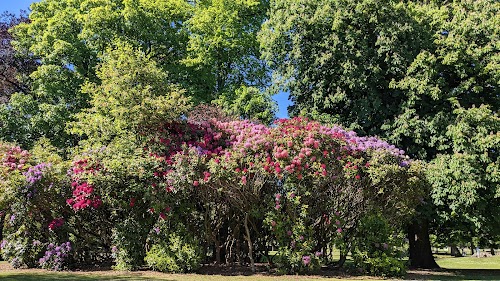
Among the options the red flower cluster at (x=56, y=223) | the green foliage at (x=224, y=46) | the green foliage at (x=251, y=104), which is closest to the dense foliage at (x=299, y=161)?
the red flower cluster at (x=56, y=223)

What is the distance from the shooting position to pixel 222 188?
11.4 meters

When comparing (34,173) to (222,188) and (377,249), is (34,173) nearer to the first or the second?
(222,188)

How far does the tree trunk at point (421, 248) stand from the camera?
17.2 metres

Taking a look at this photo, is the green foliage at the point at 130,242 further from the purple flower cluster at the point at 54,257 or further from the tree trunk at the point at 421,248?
the tree trunk at the point at 421,248

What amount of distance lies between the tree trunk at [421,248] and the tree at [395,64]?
0.15 feet

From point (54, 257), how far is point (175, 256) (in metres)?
3.38

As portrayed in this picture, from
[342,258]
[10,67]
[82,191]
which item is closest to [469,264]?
[342,258]

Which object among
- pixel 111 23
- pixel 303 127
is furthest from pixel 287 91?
pixel 111 23

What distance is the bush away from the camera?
11558 millimetres

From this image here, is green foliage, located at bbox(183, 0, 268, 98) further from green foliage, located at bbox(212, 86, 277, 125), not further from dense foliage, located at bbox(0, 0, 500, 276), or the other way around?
dense foliage, located at bbox(0, 0, 500, 276)

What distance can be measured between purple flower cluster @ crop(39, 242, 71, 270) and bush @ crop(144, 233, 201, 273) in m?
2.36

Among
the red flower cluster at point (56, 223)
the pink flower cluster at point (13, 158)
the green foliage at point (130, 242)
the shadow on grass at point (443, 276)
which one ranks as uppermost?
the pink flower cluster at point (13, 158)

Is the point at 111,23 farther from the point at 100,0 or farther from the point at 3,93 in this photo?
the point at 3,93

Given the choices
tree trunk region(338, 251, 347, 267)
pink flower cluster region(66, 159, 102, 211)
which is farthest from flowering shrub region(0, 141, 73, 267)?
tree trunk region(338, 251, 347, 267)
